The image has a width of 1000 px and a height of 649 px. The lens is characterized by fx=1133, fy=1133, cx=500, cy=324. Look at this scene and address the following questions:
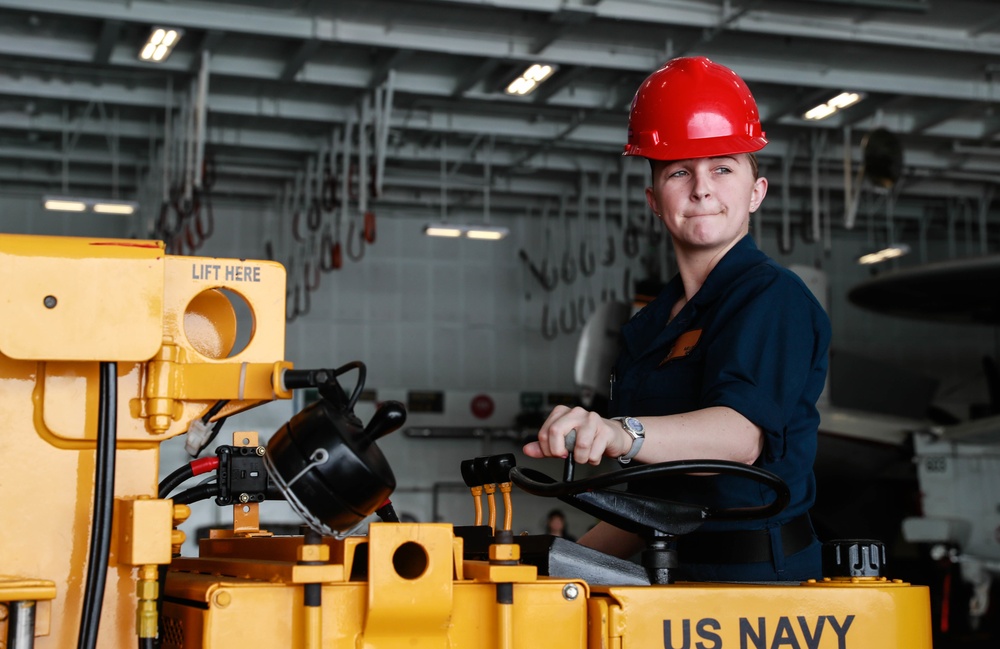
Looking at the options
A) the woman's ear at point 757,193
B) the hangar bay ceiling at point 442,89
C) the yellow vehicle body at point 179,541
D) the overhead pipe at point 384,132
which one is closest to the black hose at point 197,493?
the yellow vehicle body at point 179,541

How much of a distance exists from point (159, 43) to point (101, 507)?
32.0ft

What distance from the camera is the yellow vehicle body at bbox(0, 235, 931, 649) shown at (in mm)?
1393

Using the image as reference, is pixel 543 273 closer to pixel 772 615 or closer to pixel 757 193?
pixel 757 193

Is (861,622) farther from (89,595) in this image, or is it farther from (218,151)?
(218,151)

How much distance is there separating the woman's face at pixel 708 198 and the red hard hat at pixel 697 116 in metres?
0.04

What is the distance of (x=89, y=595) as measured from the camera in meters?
1.39

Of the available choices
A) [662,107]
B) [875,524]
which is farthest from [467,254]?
[662,107]

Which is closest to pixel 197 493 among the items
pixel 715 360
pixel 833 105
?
pixel 715 360

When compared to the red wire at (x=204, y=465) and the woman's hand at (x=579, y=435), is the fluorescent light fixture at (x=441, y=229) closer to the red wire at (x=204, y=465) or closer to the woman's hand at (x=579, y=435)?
the red wire at (x=204, y=465)

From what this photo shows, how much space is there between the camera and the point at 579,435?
1580mm

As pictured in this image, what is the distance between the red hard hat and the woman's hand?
737mm

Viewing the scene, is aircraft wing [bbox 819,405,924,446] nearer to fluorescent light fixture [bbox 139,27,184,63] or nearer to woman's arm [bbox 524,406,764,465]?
fluorescent light fixture [bbox 139,27,184,63]

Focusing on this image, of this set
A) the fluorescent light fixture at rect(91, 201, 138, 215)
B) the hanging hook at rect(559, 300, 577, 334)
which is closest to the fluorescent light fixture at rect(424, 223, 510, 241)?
the fluorescent light fixture at rect(91, 201, 138, 215)

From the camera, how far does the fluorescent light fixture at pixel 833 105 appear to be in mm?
12188
